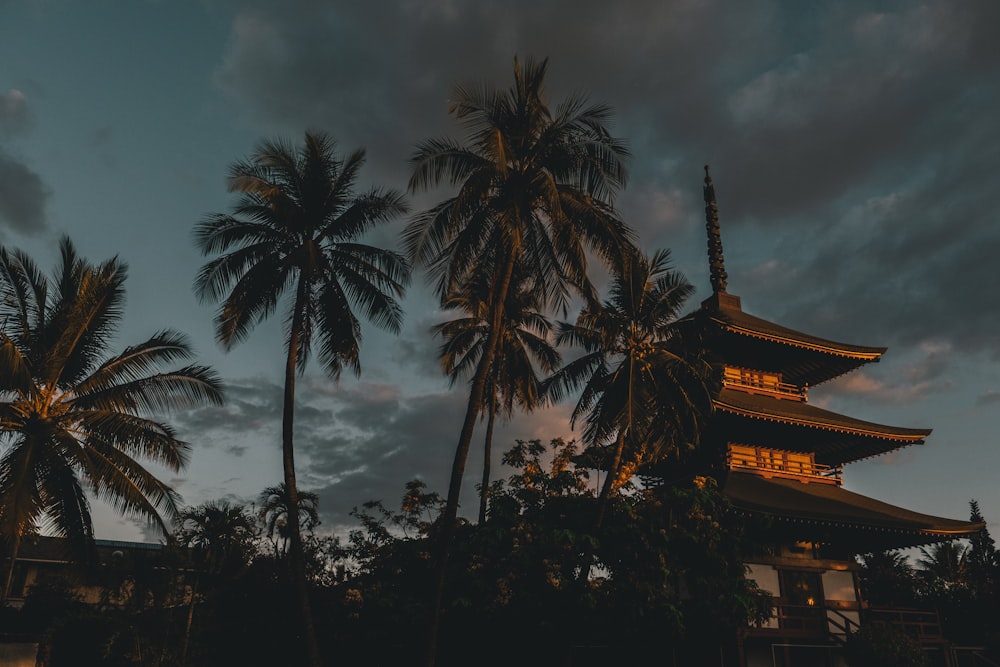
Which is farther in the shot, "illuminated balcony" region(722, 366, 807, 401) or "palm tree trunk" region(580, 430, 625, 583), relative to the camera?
"illuminated balcony" region(722, 366, 807, 401)

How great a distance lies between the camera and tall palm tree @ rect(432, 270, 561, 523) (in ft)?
113

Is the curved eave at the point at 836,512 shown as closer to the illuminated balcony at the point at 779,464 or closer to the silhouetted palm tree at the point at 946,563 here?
the illuminated balcony at the point at 779,464

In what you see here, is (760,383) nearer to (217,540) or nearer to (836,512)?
Answer: (836,512)

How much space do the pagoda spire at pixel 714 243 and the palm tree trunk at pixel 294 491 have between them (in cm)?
1869

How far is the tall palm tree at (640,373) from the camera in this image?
25.9 m

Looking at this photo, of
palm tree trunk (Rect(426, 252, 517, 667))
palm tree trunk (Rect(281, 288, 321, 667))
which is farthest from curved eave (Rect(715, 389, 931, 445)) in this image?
palm tree trunk (Rect(281, 288, 321, 667))

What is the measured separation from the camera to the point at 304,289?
944 inches

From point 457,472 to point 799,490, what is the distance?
1472 cm

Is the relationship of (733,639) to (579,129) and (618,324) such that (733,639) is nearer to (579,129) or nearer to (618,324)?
(618,324)

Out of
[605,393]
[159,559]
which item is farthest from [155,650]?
[605,393]

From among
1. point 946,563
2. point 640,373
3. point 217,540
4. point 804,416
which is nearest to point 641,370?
point 640,373

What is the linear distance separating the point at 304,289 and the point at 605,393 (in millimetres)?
10318

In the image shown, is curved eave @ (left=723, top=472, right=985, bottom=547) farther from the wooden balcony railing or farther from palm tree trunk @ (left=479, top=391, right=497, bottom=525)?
palm tree trunk @ (left=479, top=391, right=497, bottom=525)

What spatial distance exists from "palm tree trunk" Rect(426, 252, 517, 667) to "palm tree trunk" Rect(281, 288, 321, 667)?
3.35 meters
